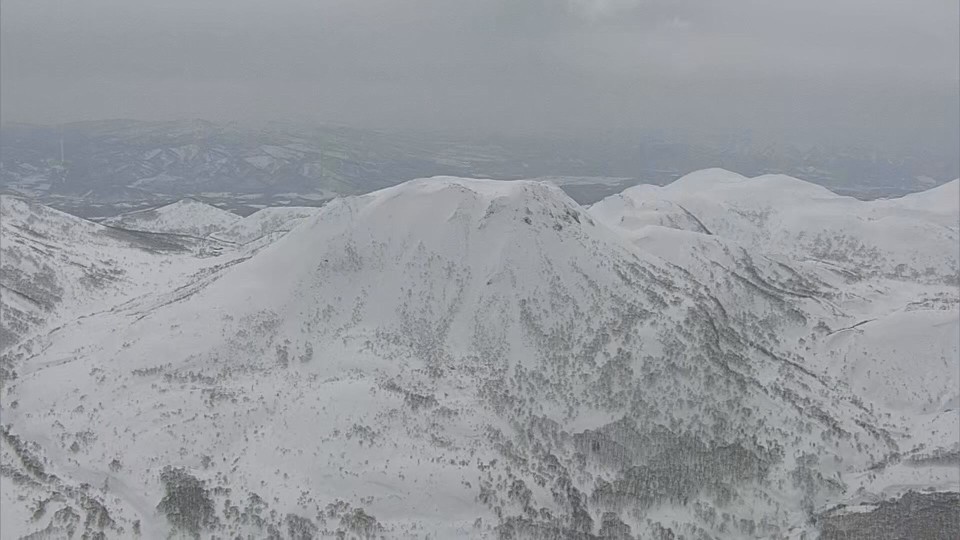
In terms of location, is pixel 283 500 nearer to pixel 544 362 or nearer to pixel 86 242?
pixel 544 362

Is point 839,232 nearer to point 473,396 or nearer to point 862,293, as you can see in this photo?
point 862,293

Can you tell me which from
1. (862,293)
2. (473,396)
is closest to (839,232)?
(862,293)

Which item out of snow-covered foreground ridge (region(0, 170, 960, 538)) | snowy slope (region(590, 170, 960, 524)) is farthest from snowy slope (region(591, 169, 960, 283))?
snow-covered foreground ridge (region(0, 170, 960, 538))

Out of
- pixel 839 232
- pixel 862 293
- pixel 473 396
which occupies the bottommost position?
pixel 473 396

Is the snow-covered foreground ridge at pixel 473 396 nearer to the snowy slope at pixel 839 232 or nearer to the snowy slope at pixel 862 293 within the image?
the snowy slope at pixel 862 293

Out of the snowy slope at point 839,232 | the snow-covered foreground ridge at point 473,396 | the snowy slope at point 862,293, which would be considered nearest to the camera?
the snow-covered foreground ridge at point 473,396

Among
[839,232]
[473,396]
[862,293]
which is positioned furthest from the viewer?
[839,232]

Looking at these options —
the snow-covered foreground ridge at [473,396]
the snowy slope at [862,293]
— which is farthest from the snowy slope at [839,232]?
the snow-covered foreground ridge at [473,396]

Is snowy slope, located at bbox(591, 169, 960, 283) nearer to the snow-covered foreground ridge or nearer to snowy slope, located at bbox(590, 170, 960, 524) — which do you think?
snowy slope, located at bbox(590, 170, 960, 524)
